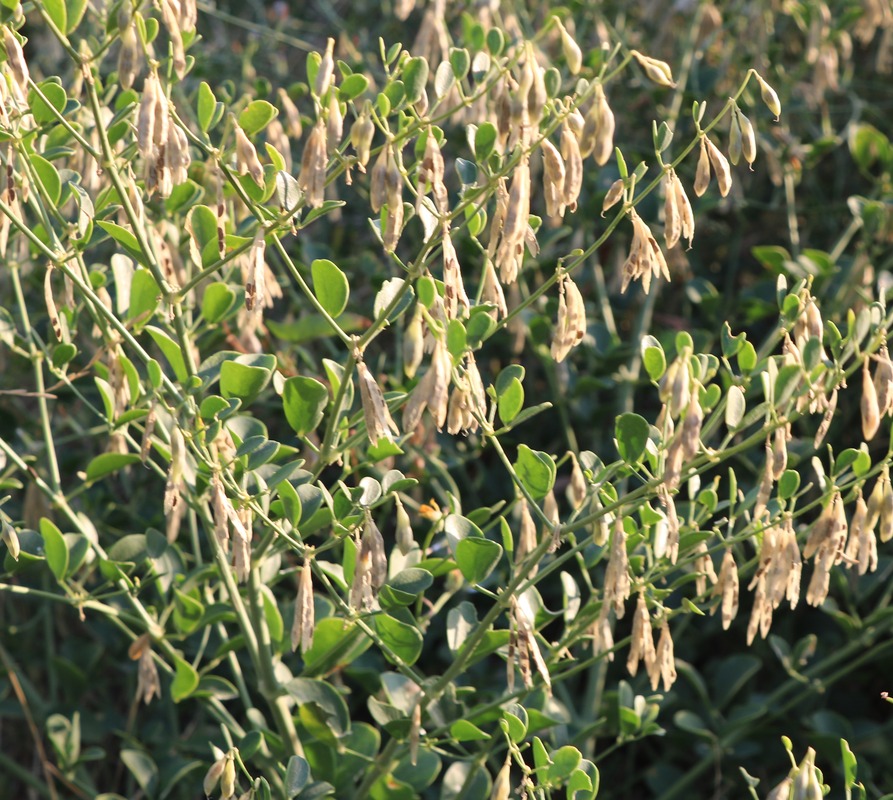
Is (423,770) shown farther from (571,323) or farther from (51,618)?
(51,618)

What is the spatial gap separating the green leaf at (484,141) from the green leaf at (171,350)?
14.3 inches

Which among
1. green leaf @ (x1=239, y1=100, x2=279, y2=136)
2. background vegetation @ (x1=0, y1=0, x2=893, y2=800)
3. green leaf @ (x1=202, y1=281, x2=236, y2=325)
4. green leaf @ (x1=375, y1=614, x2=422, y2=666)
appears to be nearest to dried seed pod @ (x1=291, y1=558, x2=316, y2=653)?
background vegetation @ (x1=0, y1=0, x2=893, y2=800)

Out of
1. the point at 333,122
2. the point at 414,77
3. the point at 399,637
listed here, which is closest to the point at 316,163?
the point at 333,122

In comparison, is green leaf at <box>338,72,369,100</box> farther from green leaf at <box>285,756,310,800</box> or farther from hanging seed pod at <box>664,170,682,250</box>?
green leaf at <box>285,756,310,800</box>

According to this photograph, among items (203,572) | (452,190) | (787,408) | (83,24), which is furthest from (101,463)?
(83,24)

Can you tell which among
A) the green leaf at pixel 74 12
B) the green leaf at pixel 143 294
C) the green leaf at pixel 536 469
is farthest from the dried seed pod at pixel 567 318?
the green leaf at pixel 74 12

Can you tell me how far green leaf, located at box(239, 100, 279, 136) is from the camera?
125 centimetres

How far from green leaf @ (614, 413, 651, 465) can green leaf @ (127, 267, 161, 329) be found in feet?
1.75

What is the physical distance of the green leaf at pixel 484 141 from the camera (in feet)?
3.69

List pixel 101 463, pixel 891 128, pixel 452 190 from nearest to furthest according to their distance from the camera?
1. pixel 101 463
2. pixel 452 190
3. pixel 891 128

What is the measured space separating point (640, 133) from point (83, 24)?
1.12 meters

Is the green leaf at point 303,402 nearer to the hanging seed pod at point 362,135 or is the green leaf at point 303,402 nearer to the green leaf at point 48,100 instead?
the hanging seed pod at point 362,135

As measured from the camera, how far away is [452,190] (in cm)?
233

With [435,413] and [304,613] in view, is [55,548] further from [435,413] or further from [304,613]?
[435,413]
